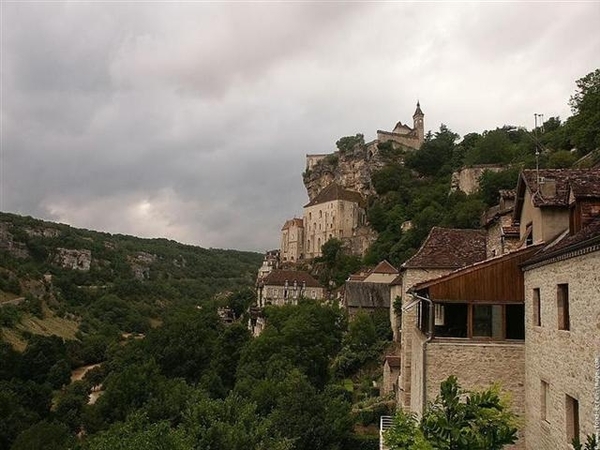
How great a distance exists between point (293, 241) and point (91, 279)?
5660 centimetres

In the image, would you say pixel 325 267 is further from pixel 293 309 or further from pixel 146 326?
pixel 146 326

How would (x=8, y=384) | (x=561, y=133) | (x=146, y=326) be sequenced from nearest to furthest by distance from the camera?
(x=8, y=384) < (x=561, y=133) < (x=146, y=326)

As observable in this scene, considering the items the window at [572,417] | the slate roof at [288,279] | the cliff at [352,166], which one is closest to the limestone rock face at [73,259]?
A: the cliff at [352,166]

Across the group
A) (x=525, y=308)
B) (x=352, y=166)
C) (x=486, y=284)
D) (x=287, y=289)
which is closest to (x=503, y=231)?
(x=486, y=284)

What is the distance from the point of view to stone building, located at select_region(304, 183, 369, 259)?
348ft

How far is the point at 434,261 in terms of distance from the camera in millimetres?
21656

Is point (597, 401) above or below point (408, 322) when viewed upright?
below

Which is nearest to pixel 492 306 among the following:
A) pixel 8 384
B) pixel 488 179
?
pixel 8 384

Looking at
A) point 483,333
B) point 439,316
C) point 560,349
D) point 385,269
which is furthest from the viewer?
point 385,269

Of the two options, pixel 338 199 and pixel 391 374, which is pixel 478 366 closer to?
pixel 391 374

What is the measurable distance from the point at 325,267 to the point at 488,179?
3501 cm

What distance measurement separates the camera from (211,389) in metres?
49.4

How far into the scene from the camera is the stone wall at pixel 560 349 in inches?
410

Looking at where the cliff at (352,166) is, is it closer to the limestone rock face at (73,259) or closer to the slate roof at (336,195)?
the slate roof at (336,195)
